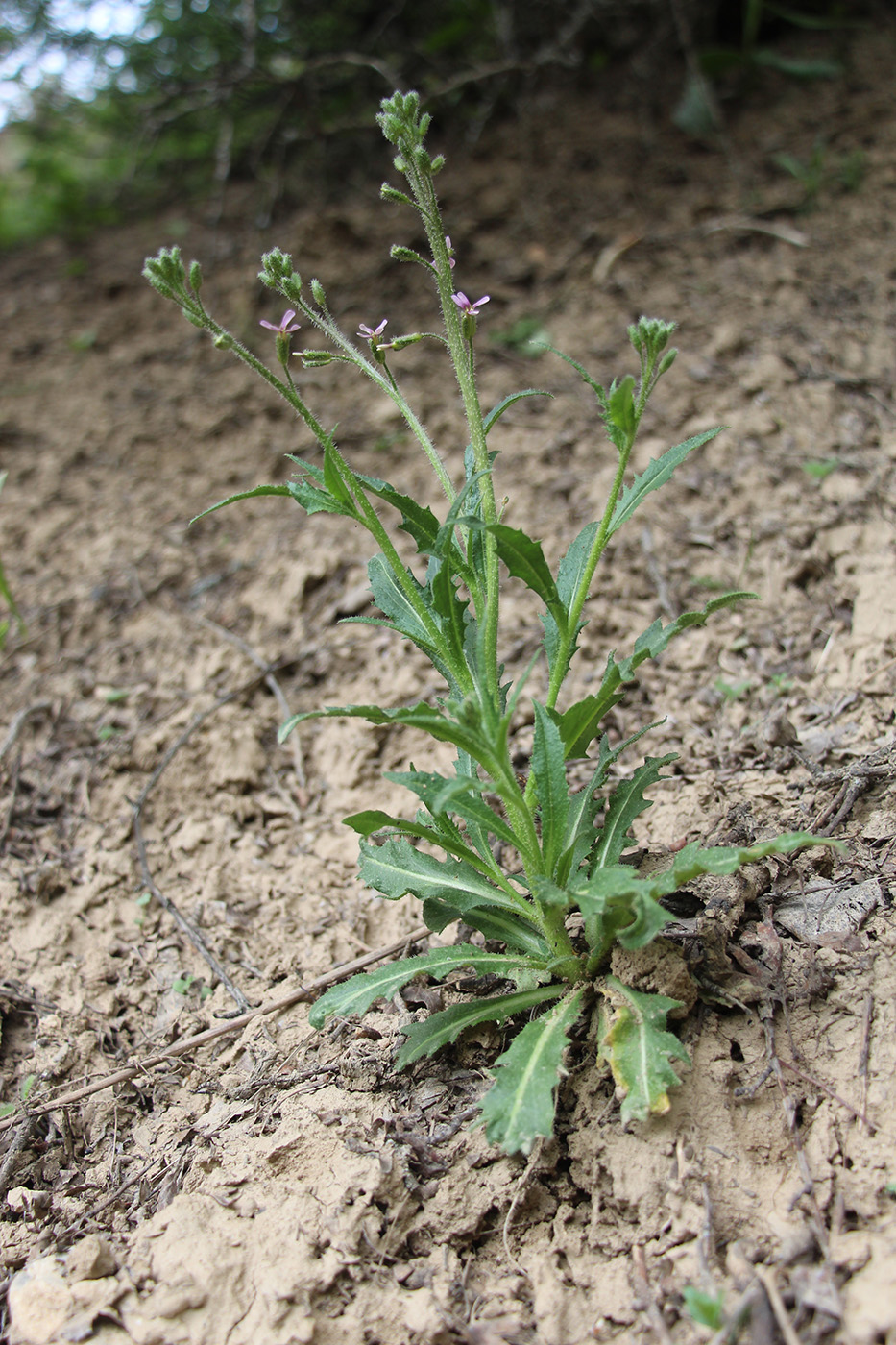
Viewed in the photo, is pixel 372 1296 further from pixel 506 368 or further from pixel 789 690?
pixel 506 368

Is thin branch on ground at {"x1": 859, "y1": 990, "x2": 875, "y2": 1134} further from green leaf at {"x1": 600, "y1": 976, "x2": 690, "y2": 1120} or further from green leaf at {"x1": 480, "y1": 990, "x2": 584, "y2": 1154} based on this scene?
green leaf at {"x1": 480, "y1": 990, "x2": 584, "y2": 1154}

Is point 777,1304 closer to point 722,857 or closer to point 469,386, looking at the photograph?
point 722,857

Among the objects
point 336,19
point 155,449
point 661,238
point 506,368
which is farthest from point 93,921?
point 336,19

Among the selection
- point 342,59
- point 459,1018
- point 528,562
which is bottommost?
point 459,1018

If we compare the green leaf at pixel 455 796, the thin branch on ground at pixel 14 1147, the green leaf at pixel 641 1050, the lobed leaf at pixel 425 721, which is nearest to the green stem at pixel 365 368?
the lobed leaf at pixel 425 721

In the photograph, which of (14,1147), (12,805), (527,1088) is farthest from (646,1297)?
(12,805)

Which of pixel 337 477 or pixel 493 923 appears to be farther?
pixel 493 923

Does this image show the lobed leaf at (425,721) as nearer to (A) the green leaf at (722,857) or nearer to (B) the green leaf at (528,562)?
(B) the green leaf at (528,562)
